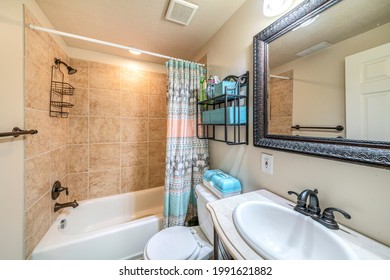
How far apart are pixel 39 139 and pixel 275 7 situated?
1.92m

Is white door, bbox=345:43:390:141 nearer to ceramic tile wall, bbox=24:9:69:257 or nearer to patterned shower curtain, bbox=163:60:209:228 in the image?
patterned shower curtain, bbox=163:60:209:228

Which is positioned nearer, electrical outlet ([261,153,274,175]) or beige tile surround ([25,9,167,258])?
Result: electrical outlet ([261,153,274,175])

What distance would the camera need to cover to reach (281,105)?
0.85 meters

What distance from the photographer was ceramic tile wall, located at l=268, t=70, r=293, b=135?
817 millimetres

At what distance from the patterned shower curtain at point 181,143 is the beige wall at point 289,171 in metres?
0.22

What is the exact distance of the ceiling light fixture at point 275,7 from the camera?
0.80m

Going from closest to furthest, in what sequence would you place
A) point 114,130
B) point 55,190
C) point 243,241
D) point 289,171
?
1. point 243,241
2. point 289,171
3. point 55,190
4. point 114,130

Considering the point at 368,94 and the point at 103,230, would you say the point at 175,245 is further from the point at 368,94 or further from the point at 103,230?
the point at 368,94

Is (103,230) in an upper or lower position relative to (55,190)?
lower

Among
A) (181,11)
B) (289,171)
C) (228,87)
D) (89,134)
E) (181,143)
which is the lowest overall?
(289,171)

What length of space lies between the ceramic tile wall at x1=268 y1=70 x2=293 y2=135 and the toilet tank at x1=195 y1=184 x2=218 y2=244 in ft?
2.16

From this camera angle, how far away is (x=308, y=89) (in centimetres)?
73

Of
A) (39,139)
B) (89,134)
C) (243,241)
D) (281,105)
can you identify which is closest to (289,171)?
(281,105)

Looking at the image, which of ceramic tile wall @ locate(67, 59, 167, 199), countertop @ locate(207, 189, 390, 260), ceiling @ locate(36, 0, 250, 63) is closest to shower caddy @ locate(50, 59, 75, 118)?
ceramic tile wall @ locate(67, 59, 167, 199)
